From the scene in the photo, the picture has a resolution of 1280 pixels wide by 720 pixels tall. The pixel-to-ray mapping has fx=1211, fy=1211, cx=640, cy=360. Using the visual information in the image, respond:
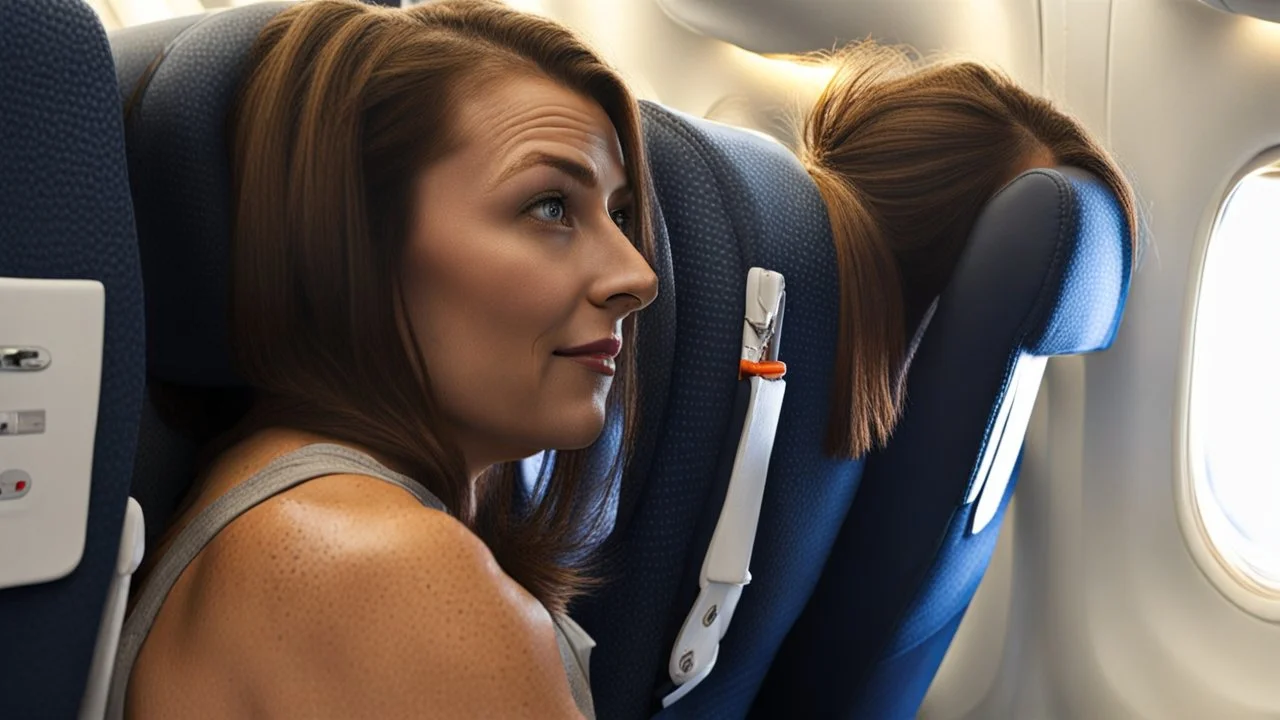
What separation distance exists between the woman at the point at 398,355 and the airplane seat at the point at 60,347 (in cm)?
8

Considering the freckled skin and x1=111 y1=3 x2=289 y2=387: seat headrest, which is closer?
the freckled skin

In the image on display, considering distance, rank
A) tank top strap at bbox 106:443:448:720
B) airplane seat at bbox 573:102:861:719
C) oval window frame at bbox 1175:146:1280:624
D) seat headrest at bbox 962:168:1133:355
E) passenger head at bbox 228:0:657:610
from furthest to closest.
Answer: oval window frame at bbox 1175:146:1280:624
seat headrest at bbox 962:168:1133:355
airplane seat at bbox 573:102:861:719
passenger head at bbox 228:0:657:610
tank top strap at bbox 106:443:448:720

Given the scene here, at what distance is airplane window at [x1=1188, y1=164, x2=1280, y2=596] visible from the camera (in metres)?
2.04

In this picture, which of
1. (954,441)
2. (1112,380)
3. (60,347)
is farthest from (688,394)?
(1112,380)

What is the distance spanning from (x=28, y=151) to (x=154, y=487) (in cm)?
42

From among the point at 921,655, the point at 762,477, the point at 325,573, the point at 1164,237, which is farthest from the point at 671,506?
the point at 1164,237

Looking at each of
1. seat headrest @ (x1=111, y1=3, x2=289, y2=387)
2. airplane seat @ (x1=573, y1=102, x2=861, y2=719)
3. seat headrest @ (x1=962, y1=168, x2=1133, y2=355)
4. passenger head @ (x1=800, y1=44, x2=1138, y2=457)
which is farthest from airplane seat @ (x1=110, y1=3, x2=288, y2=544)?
seat headrest @ (x1=962, y1=168, x2=1133, y2=355)

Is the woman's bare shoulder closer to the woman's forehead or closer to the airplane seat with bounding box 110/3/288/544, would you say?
the airplane seat with bounding box 110/3/288/544

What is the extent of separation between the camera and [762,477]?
1.31m

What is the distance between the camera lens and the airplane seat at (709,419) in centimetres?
127

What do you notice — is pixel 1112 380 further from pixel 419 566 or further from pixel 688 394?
pixel 419 566

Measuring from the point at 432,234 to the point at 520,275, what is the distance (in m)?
0.08

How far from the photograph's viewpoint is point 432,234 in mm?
977

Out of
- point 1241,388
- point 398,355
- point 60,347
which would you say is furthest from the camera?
point 1241,388
